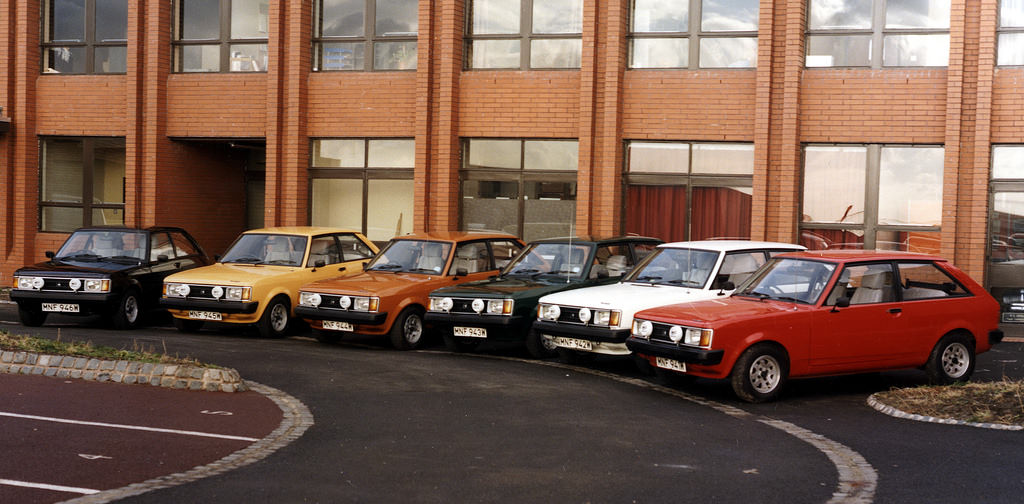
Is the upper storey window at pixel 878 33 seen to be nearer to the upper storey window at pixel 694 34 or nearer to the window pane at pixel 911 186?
the upper storey window at pixel 694 34

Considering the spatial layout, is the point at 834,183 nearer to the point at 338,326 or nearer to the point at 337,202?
the point at 338,326

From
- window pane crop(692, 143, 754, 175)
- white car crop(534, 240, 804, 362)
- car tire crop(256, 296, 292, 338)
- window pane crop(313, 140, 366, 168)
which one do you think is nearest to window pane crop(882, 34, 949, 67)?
window pane crop(692, 143, 754, 175)

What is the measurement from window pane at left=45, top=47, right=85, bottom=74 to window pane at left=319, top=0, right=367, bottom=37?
6024 millimetres

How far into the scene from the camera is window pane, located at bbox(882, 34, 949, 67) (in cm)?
2016

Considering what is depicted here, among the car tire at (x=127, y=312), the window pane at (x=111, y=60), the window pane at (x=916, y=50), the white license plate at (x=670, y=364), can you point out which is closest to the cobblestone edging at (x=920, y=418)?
the white license plate at (x=670, y=364)

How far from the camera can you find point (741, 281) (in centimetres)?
1377

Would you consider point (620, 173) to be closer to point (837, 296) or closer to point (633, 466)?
point (837, 296)

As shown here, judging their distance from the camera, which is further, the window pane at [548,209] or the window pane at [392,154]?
the window pane at [392,154]

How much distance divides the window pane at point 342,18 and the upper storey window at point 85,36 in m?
4.87

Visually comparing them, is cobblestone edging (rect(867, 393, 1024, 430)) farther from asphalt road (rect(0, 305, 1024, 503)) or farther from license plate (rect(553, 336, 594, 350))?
license plate (rect(553, 336, 594, 350))

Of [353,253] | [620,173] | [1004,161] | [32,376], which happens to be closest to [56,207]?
[353,253]

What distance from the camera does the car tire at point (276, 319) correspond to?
1630cm

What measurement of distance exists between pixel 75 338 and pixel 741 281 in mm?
8963

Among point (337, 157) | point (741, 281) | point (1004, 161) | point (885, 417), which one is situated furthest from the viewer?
point (337, 157)
